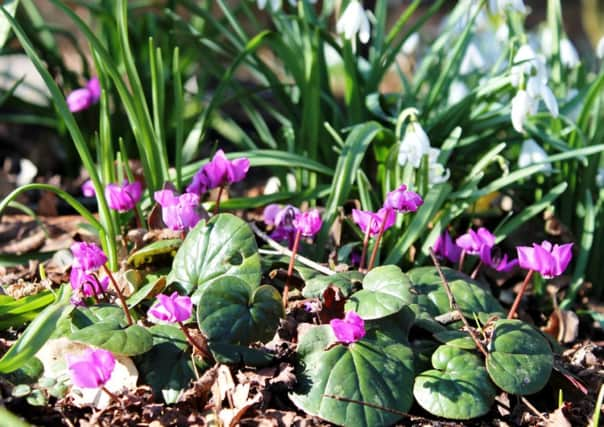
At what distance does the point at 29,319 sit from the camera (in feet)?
A: 5.88

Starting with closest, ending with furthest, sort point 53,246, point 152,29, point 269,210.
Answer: point 269,210
point 53,246
point 152,29

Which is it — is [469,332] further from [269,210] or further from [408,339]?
[269,210]

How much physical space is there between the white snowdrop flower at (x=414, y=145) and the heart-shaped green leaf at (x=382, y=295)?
0.45 meters

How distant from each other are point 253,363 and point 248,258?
277 millimetres

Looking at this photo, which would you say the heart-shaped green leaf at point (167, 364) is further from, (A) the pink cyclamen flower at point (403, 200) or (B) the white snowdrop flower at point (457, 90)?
(B) the white snowdrop flower at point (457, 90)

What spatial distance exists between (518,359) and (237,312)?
2.01ft

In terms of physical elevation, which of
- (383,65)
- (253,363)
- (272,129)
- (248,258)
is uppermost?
(383,65)

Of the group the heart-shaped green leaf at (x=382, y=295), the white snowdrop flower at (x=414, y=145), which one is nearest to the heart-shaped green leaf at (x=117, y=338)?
the heart-shaped green leaf at (x=382, y=295)

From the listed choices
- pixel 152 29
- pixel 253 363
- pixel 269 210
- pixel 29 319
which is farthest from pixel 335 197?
pixel 152 29

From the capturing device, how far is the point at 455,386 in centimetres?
168

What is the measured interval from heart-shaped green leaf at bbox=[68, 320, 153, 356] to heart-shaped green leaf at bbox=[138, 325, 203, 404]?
2.8 inches

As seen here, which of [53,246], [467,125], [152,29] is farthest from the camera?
[152,29]

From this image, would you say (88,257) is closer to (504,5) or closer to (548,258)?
(548,258)

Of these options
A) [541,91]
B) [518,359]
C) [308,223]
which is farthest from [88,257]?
[541,91]
